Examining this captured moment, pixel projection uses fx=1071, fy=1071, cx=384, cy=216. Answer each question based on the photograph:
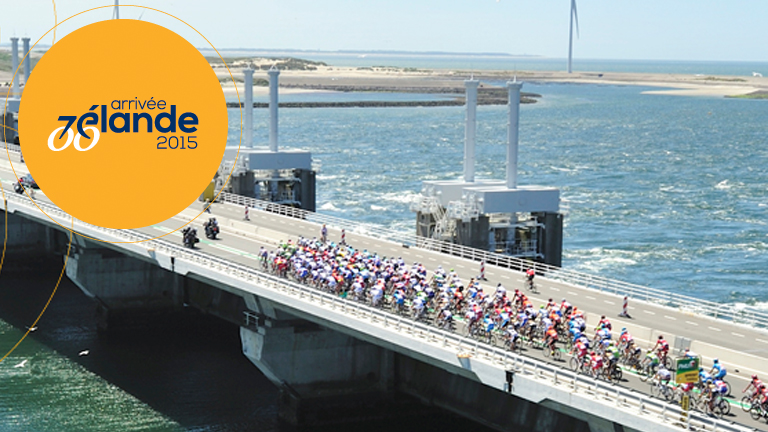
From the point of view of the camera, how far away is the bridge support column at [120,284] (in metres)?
67.2

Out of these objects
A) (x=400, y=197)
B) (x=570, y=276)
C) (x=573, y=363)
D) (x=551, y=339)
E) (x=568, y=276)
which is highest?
(x=551, y=339)

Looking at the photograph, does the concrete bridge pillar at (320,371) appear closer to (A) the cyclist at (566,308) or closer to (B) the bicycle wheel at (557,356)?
(A) the cyclist at (566,308)

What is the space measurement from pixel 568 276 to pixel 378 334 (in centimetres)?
1628

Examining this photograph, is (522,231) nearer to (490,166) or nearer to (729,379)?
(729,379)

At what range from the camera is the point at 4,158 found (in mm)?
113625

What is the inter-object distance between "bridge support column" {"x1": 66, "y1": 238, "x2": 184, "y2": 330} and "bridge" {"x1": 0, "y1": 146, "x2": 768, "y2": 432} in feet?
0.21

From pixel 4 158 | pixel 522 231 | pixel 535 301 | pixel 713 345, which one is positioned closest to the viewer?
pixel 713 345

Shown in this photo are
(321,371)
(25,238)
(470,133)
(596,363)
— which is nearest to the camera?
(596,363)

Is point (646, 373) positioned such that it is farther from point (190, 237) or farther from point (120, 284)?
point (120, 284)

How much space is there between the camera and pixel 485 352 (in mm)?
38938

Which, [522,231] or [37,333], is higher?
[522,231]

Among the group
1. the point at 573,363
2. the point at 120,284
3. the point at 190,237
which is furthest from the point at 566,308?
the point at 120,284

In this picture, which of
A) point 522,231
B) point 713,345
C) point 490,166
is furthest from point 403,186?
point 713,345

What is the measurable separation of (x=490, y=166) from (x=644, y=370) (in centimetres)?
10915
